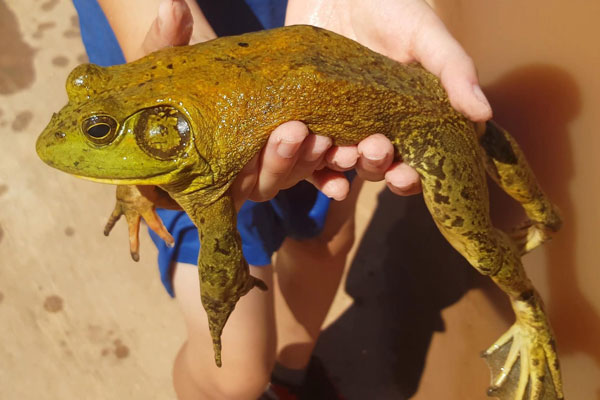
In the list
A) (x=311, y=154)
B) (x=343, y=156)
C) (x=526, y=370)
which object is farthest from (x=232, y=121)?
(x=526, y=370)

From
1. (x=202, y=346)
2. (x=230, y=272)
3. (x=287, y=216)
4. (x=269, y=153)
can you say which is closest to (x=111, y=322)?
(x=202, y=346)

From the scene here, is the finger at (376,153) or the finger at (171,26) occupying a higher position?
the finger at (171,26)

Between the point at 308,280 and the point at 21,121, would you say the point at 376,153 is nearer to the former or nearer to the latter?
the point at 308,280

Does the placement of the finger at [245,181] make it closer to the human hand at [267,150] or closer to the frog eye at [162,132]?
the human hand at [267,150]

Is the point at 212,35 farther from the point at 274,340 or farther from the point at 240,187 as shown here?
the point at 274,340

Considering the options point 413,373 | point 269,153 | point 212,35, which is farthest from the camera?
point 413,373

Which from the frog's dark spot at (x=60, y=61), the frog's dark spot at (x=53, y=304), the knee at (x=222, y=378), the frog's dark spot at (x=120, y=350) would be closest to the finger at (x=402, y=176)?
the knee at (x=222, y=378)

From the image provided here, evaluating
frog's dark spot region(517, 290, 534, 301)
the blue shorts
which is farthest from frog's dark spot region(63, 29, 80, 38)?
frog's dark spot region(517, 290, 534, 301)
